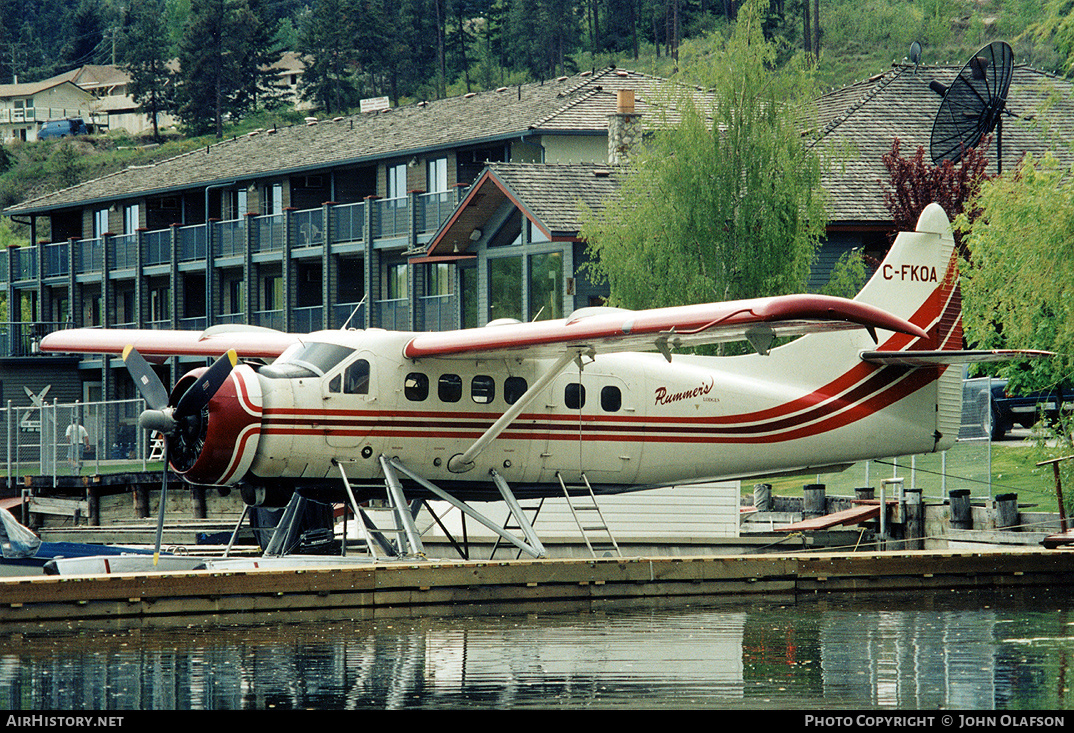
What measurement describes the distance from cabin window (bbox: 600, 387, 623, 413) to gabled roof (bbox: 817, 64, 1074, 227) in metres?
15.0

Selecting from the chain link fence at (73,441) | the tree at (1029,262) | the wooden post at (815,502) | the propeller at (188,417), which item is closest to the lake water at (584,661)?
the propeller at (188,417)

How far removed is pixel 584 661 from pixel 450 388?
18.7ft

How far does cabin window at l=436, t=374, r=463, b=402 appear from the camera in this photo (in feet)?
55.8

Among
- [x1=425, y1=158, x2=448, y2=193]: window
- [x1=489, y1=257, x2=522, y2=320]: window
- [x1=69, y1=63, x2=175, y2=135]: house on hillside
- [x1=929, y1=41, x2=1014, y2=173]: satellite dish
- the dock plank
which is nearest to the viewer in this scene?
the dock plank

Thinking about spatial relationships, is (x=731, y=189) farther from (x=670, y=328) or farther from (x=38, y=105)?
(x=38, y=105)

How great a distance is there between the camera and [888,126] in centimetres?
3838

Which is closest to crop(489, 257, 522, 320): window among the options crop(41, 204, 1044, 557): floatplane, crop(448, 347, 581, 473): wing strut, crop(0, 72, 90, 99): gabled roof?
crop(41, 204, 1044, 557): floatplane

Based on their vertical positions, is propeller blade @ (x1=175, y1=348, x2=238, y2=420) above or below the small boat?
above

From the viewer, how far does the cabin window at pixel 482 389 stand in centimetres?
1717

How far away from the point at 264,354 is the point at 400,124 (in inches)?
1210

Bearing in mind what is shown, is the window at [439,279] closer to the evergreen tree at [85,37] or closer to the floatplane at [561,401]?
the floatplane at [561,401]

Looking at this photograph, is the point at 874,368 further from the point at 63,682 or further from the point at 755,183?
the point at 63,682

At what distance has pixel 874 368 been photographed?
61.3ft

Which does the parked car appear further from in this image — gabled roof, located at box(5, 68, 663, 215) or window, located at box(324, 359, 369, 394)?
window, located at box(324, 359, 369, 394)
